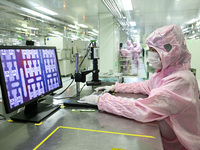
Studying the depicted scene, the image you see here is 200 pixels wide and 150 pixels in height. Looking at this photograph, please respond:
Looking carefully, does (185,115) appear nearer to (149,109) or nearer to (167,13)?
(149,109)

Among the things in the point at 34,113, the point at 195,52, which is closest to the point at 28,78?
the point at 34,113

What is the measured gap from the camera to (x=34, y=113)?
0.97 metres

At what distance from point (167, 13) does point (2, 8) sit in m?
6.05

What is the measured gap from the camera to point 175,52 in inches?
39.5

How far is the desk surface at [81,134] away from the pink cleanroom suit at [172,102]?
0.08m

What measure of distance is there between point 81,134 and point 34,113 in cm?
39

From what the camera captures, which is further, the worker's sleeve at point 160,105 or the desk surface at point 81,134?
the worker's sleeve at point 160,105

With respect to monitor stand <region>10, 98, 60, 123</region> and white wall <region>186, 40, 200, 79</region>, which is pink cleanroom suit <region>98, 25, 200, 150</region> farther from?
white wall <region>186, 40, 200, 79</region>

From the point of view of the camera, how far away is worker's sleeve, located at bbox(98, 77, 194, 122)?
35.5 inches

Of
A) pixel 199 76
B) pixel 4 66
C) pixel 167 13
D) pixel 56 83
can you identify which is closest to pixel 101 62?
pixel 199 76

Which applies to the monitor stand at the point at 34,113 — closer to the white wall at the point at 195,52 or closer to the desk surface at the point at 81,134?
the desk surface at the point at 81,134

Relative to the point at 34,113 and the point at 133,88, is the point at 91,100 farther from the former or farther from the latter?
the point at 133,88

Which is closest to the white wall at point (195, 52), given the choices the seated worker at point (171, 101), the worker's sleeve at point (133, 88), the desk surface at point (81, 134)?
the worker's sleeve at point (133, 88)

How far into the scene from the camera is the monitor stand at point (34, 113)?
89cm
